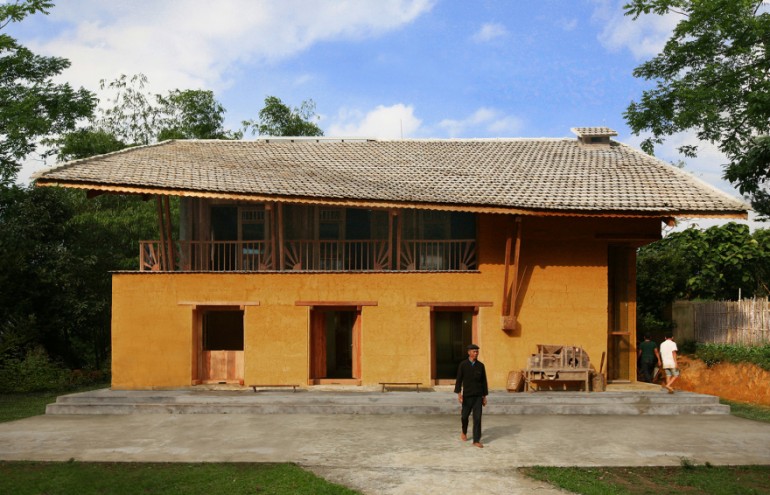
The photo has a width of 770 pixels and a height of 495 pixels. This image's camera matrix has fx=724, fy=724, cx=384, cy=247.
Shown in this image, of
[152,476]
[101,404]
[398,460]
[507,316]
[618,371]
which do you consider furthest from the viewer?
[618,371]

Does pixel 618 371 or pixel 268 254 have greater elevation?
pixel 268 254

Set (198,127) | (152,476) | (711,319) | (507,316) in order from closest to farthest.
Result: (152,476) < (507,316) < (711,319) < (198,127)

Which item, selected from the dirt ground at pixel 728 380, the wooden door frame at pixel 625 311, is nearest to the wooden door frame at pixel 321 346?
A: the wooden door frame at pixel 625 311

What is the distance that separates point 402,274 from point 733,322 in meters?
9.96

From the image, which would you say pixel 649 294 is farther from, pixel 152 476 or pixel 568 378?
pixel 152 476

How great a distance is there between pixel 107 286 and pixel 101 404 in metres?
12.2

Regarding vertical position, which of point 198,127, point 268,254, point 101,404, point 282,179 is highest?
point 198,127

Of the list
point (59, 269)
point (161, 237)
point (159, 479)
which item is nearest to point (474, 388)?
point (159, 479)

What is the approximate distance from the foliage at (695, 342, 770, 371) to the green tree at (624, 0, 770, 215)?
4.84 metres

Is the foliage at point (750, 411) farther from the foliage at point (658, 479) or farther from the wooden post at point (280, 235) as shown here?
the wooden post at point (280, 235)

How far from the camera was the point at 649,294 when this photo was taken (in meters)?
23.4

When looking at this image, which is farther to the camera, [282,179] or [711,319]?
[711,319]

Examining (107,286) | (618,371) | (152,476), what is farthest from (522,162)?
(107,286)

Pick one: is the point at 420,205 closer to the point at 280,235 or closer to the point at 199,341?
the point at 280,235
